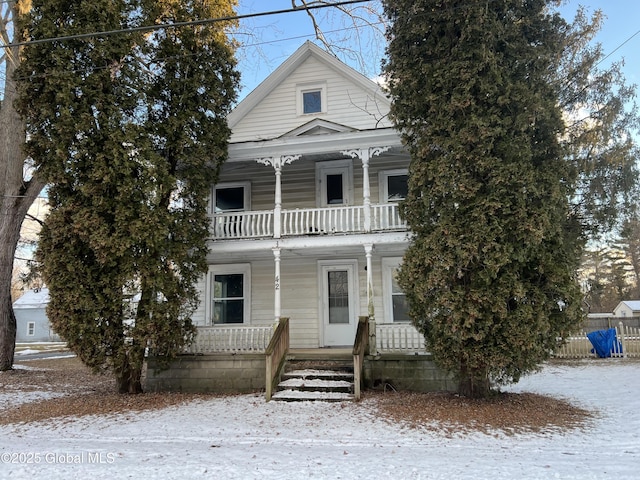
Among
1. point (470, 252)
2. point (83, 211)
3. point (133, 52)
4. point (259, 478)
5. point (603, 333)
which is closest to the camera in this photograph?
point (259, 478)

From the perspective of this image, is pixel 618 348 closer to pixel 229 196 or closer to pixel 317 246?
pixel 317 246

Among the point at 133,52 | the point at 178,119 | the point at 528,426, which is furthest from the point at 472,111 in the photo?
the point at 133,52

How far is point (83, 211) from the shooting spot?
8562mm

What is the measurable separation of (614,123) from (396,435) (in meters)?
10.7

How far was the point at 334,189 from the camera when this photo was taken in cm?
1255

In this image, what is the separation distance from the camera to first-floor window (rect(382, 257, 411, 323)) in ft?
38.4

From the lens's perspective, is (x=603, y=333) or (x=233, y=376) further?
(x=603, y=333)

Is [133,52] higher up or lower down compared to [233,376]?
higher up

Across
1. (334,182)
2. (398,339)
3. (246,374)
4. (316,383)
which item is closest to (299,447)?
(316,383)

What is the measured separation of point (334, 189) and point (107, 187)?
585 centimetres

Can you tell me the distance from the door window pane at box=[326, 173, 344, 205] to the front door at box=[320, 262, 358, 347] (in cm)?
171

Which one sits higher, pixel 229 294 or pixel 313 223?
pixel 313 223

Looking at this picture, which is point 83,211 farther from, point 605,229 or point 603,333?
point 603,333

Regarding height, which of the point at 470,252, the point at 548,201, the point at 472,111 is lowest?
the point at 470,252
